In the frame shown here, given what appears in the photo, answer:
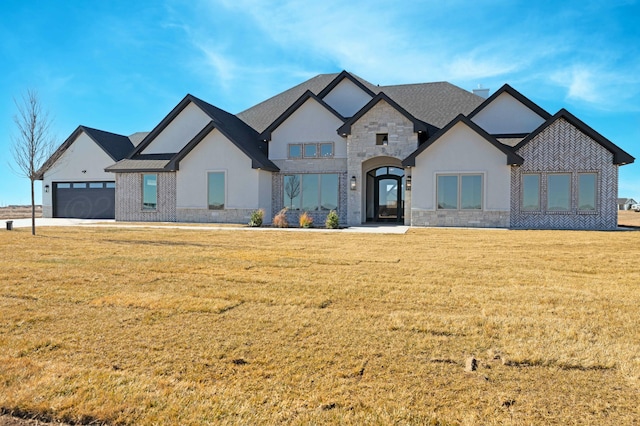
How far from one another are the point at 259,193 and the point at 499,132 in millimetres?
11694

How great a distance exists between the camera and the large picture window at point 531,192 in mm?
17188

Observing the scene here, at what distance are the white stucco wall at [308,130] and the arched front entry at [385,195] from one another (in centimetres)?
256

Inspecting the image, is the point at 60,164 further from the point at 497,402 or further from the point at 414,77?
the point at 497,402

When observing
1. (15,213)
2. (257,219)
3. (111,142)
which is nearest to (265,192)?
(257,219)

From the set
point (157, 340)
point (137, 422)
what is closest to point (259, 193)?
point (157, 340)

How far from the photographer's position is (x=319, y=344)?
3.44 metres

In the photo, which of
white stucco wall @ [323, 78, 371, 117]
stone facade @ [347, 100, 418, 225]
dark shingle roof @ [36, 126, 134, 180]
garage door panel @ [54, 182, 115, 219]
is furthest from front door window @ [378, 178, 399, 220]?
dark shingle roof @ [36, 126, 134, 180]

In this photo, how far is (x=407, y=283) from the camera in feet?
19.5

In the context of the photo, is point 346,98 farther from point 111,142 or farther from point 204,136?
point 111,142

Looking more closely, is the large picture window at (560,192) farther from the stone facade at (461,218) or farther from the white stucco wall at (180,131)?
the white stucco wall at (180,131)

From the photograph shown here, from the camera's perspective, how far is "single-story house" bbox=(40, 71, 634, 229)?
1691 centimetres

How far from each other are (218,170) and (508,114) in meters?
Answer: 14.1

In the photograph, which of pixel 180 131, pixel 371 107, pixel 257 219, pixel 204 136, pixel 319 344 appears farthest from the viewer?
pixel 180 131

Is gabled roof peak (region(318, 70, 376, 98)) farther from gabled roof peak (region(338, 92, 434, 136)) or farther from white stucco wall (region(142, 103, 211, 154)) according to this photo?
white stucco wall (region(142, 103, 211, 154))
